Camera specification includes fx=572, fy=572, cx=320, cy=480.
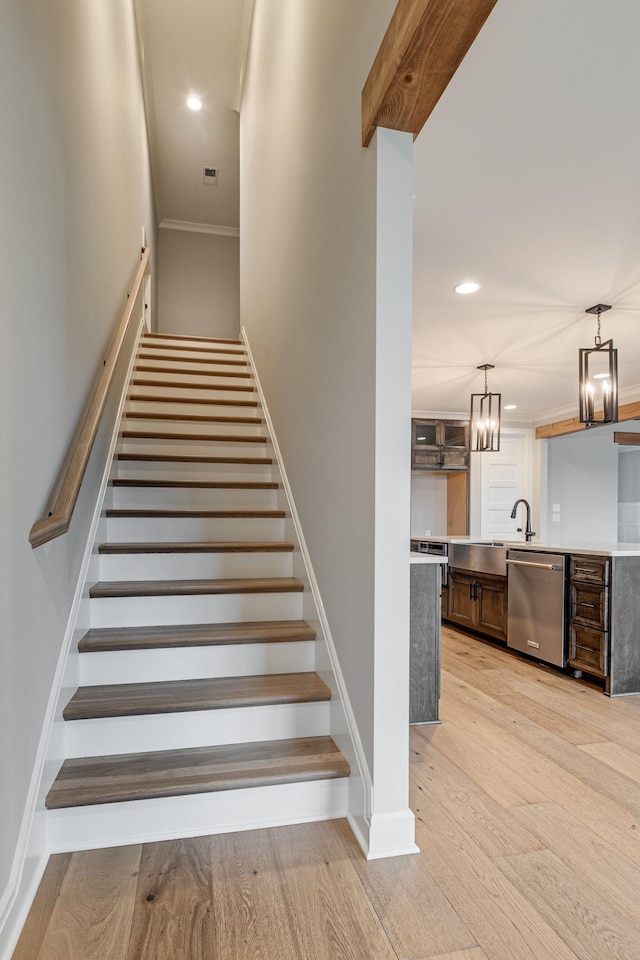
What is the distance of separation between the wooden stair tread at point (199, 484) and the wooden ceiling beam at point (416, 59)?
6.24ft

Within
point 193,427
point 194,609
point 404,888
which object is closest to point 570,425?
point 193,427

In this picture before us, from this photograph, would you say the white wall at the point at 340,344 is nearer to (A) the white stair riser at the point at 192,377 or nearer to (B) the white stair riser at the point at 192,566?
(B) the white stair riser at the point at 192,566

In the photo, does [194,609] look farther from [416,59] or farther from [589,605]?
[589,605]

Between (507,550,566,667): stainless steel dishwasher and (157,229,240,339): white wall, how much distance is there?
5346 mm

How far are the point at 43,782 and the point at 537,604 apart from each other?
323 centimetres

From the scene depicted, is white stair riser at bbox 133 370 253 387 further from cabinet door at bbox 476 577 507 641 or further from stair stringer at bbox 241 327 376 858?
cabinet door at bbox 476 577 507 641

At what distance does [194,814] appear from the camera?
178cm

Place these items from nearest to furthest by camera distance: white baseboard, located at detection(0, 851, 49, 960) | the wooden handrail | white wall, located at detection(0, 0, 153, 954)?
white baseboard, located at detection(0, 851, 49, 960) < white wall, located at detection(0, 0, 153, 954) < the wooden handrail

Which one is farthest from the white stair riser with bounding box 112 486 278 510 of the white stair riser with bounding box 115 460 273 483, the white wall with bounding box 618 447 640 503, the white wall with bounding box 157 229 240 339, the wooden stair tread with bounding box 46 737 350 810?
the white wall with bounding box 618 447 640 503

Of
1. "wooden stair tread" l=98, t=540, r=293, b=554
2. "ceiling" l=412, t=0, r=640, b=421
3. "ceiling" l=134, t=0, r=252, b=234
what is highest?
"ceiling" l=134, t=0, r=252, b=234

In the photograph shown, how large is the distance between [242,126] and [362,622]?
5.43 meters

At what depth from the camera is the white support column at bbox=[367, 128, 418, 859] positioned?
1725mm

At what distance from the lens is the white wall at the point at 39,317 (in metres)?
1.40

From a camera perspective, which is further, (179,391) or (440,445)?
(440,445)
